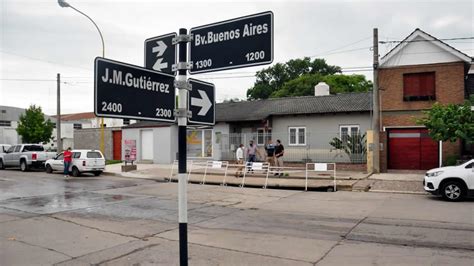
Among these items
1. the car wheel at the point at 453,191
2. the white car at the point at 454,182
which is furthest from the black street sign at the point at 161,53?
the car wheel at the point at 453,191

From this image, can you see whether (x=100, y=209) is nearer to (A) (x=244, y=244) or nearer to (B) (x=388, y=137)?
(A) (x=244, y=244)

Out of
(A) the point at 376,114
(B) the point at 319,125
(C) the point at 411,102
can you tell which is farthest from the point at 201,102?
(B) the point at 319,125

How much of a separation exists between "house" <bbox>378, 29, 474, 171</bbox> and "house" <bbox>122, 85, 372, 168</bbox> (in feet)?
5.23

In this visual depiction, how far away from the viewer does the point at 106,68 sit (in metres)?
3.05

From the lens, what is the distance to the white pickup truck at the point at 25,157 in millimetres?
25922

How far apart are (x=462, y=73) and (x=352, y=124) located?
643cm

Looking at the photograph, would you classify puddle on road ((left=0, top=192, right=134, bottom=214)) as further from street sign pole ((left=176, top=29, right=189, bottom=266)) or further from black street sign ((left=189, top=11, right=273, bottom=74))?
black street sign ((left=189, top=11, right=273, bottom=74))

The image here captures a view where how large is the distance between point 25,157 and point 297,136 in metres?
17.9

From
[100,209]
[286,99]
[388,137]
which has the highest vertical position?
[286,99]

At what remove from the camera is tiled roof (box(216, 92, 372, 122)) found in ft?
80.4

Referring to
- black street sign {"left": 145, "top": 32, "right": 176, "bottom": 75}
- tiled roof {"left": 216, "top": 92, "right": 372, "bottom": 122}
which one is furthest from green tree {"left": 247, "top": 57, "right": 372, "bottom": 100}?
black street sign {"left": 145, "top": 32, "right": 176, "bottom": 75}

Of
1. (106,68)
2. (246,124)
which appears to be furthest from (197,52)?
(246,124)

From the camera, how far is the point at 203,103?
12.6 ft

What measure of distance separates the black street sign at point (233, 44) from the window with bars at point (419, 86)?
66.9 feet
